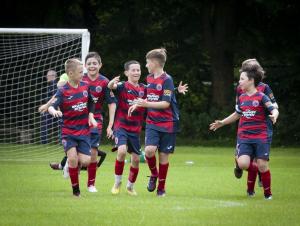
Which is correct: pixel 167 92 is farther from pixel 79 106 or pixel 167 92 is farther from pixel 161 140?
pixel 79 106

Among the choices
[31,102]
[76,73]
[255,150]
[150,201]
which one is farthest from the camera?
[31,102]

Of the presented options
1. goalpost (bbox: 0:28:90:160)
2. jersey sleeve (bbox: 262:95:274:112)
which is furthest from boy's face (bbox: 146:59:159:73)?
goalpost (bbox: 0:28:90:160)

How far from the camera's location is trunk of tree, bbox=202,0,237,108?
2395cm

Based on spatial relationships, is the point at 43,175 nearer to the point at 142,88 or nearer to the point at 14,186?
the point at 14,186

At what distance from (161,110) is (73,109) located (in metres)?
1.14

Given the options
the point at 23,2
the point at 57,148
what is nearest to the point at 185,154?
the point at 57,148

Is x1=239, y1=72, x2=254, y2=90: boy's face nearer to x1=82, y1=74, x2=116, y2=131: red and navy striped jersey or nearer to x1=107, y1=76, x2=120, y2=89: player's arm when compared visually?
x1=107, y1=76, x2=120, y2=89: player's arm

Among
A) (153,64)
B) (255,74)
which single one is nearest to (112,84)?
(153,64)

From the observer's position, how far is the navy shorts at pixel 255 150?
1069cm

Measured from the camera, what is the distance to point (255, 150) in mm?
10820

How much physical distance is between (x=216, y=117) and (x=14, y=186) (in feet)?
39.3

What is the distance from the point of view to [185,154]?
19.9m

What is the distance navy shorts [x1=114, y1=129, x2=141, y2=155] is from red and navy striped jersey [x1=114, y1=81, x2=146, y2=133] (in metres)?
0.06

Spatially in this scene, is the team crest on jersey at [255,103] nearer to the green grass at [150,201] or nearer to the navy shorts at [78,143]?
the green grass at [150,201]
